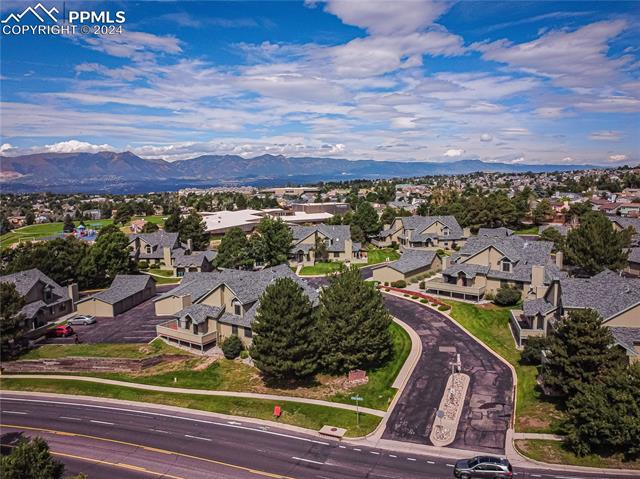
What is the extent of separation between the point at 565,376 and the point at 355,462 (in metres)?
19.4

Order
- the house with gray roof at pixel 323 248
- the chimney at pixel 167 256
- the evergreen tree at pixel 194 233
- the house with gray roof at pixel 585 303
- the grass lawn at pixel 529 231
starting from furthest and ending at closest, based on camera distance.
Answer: the grass lawn at pixel 529 231 < the evergreen tree at pixel 194 233 < the chimney at pixel 167 256 < the house with gray roof at pixel 323 248 < the house with gray roof at pixel 585 303

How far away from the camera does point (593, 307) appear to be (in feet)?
155

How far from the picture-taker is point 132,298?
249 feet

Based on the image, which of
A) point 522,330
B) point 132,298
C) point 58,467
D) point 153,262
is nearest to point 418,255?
point 522,330

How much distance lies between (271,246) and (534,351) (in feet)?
188

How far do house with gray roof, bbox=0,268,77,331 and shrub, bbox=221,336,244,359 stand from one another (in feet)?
97.4

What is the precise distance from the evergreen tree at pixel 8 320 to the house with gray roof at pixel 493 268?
190ft

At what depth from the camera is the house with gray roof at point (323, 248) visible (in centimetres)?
10194

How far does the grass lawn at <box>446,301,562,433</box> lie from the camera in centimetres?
3875

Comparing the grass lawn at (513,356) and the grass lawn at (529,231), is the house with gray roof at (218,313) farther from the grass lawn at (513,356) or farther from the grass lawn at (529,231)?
the grass lawn at (529,231)

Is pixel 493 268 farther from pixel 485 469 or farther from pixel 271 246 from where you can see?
pixel 485 469

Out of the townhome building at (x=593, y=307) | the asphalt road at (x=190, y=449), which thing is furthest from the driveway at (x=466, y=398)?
the townhome building at (x=593, y=307)

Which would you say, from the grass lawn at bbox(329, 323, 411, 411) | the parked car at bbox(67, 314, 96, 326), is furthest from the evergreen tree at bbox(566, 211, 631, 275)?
the parked car at bbox(67, 314, 96, 326)

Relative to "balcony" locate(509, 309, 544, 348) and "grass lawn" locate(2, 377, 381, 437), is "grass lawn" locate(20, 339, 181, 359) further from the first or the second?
"balcony" locate(509, 309, 544, 348)
